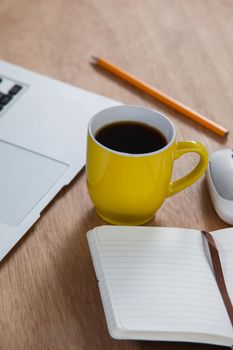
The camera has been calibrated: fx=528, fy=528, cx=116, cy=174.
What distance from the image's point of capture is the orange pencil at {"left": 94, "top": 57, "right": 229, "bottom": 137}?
2.69 ft

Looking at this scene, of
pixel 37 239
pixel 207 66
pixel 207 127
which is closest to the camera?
pixel 37 239

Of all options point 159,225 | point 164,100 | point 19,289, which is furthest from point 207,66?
point 19,289

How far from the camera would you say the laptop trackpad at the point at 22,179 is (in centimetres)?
66

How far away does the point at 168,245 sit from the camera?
0.61m

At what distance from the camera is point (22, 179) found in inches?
27.5

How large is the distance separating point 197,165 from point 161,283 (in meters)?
0.16

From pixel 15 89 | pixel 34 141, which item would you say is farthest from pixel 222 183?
pixel 15 89

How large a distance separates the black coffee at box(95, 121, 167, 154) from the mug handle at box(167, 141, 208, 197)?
2 centimetres

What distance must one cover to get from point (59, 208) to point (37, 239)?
0.06m

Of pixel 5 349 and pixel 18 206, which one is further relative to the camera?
pixel 18 206

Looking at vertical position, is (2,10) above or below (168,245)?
above

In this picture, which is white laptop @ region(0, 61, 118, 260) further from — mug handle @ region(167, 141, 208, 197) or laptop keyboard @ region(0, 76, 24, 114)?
mug handle @ region(167, 141, 208, 197)

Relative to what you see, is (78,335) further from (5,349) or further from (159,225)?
(159,225)

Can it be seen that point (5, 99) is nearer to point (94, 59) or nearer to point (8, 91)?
point (8, 91)
